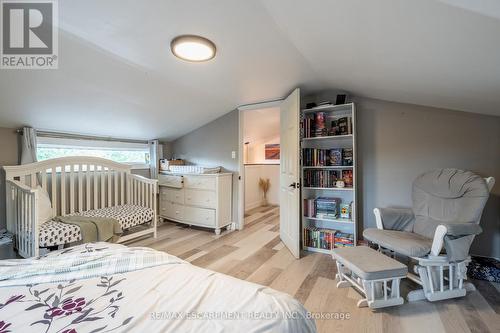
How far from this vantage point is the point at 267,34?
6.07 ft

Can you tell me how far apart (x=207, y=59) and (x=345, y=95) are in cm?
172

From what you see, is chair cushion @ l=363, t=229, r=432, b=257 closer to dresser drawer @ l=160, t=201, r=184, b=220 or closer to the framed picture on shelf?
dresser drawer @ l=160, t=201, r=184, b=220

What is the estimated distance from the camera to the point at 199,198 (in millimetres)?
3631

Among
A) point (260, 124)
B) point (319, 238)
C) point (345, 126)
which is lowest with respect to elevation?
point (319, 238)

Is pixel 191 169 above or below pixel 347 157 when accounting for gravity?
below

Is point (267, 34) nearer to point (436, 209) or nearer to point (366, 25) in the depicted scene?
point (366, 25)

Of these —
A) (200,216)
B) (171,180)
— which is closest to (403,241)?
(200,216)

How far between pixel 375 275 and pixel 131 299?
1589 mm

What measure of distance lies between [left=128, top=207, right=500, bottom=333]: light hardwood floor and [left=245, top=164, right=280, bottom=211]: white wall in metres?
1.69

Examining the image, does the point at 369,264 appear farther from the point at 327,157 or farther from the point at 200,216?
the point at 200,216

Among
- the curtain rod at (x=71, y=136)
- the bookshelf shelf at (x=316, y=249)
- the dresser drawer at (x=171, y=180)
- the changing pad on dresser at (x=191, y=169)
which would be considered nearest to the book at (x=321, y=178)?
the bookshelf shelf at (x=316, y=249)

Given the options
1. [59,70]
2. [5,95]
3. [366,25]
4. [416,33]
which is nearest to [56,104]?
[5,95]

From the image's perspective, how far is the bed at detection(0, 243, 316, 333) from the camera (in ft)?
2.41

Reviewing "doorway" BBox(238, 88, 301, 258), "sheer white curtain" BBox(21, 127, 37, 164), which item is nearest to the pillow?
"sheer white curtain" BBox(21, 127, 37, 164)
